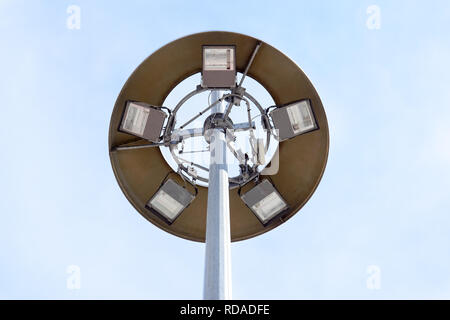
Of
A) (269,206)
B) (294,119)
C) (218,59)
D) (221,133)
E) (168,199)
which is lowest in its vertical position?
(269,206)

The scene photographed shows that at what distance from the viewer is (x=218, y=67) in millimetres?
9398

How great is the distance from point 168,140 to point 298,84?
8.52ft

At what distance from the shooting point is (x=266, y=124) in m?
9.99

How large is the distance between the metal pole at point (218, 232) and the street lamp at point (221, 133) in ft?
2.86

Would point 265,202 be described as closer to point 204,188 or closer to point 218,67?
point 204,188

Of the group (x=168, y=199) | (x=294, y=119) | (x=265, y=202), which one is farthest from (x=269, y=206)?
(x=168, y=199)

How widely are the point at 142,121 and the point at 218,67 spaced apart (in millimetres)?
1687

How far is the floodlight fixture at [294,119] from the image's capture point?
979cm

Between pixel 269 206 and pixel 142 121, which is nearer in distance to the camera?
pixel 142 121

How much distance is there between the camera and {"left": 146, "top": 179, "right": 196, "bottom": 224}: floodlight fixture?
10180 mm

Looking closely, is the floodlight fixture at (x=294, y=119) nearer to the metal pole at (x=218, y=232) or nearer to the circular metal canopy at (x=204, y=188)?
the circular metal canopy at (x=204, y=188)

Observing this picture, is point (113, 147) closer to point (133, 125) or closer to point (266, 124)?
point (133, 125)

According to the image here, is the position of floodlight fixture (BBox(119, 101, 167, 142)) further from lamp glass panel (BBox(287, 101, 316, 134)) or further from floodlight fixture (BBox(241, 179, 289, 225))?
lamp glass panel (BBox(287, 101, 316, 134))
